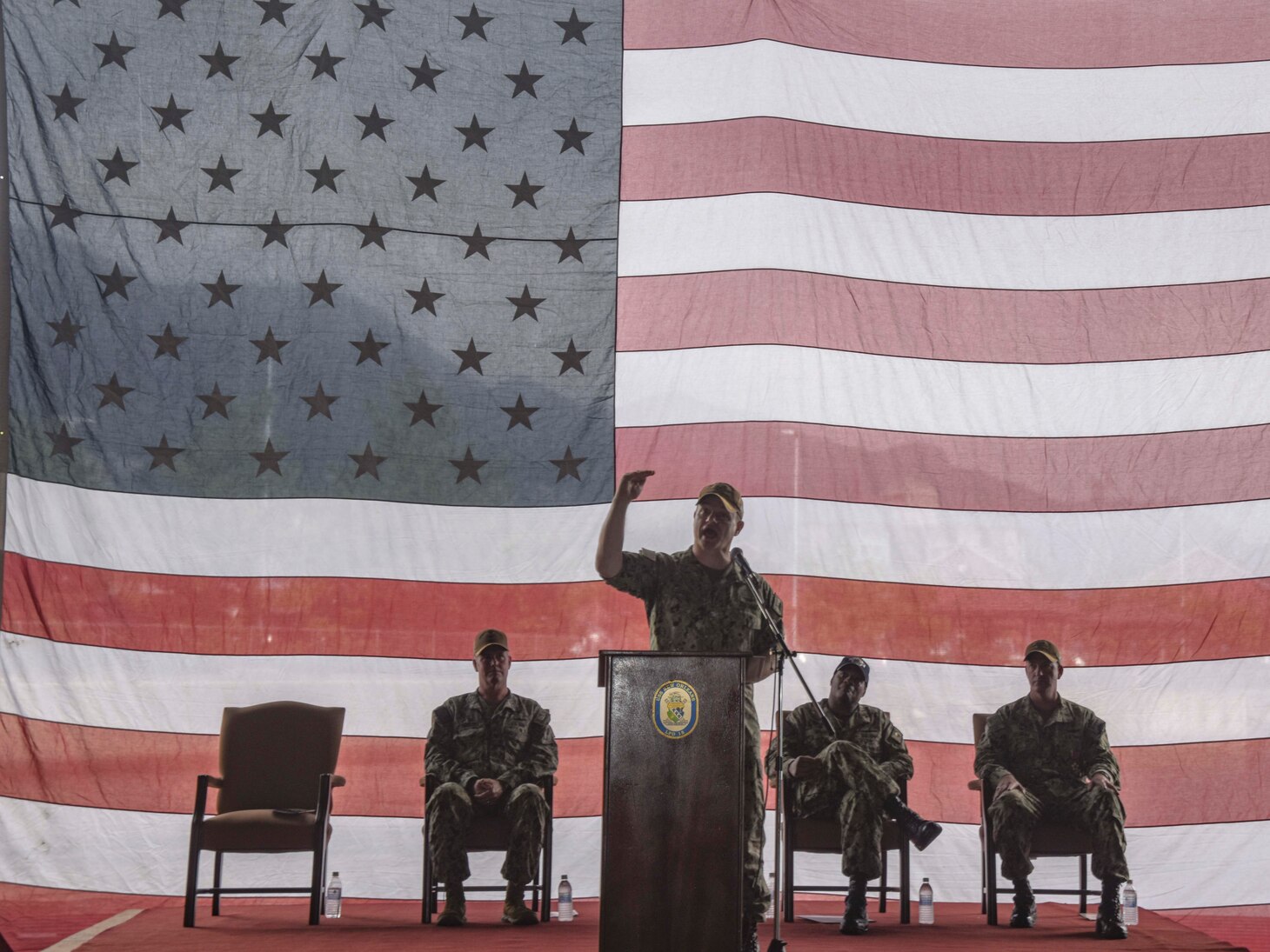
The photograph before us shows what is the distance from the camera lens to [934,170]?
547 centimetres

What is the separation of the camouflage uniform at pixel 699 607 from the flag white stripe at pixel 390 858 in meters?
1.77

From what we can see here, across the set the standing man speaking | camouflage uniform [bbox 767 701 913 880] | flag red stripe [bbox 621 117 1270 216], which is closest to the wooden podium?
the standing man speaking

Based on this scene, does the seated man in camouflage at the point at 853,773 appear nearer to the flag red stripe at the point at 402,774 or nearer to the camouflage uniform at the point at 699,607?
the flag red stripe at the point at 402,774

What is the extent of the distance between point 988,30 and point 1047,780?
10.8ft

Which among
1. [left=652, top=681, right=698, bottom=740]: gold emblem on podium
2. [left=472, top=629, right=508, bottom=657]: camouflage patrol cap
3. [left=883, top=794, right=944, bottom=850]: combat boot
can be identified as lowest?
[left=883, top=794, right=944, bottom=850]: combat boot

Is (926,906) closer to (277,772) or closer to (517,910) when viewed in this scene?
(517,910)

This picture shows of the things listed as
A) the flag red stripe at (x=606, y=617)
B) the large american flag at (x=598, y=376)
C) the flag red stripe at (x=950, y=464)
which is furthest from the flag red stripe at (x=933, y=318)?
the flag red stripe at (x=606, y=617)

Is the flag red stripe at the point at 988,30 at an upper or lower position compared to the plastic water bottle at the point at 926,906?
upper

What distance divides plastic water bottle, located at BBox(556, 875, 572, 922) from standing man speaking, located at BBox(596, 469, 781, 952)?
1.38 m

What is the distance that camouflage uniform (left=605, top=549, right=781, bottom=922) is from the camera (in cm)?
332

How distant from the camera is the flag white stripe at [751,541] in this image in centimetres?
504

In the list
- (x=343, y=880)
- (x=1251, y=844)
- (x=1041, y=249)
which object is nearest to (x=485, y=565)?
(x=343, y=880)

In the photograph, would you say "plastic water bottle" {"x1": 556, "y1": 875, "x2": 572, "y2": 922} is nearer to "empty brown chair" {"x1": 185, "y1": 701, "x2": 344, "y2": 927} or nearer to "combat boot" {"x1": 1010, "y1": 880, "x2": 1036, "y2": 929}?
"empty brown chair" {"x1": 185, "y1": 701, "x2": 344, "y2": 927}

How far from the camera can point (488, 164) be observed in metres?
5.43
